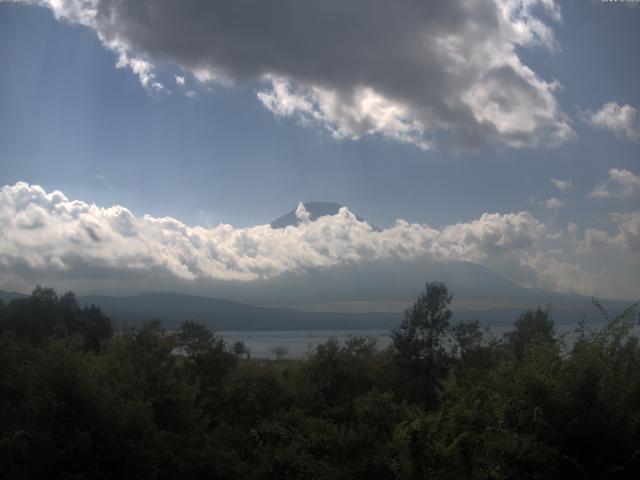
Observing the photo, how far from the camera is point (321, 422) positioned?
67.8 feet

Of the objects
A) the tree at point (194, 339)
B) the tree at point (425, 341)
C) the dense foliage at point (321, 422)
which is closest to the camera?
the dense foliage at point (321, 422)

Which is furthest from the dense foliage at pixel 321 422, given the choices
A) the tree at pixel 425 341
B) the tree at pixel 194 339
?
the tree at pixel 425 341

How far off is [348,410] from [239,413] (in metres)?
5.65

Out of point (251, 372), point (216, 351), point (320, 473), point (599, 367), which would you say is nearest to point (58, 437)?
point (320, 473)

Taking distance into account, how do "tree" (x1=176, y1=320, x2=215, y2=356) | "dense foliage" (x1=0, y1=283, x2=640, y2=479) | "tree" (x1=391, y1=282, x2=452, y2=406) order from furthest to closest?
"tree" (x1=391, y1=282, x2=452, y2=406)
"tree" (x1=176, y1=320, x2=215, y2=356)
"dense foliage" (x1=0, y1=283, x2=640, y2=479)

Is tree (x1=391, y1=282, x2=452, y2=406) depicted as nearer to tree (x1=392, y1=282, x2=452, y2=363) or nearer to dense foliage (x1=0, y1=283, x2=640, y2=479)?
tree (x1=392, y1=282, x2=452, y2=363)

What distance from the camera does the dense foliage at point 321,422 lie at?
463 inches

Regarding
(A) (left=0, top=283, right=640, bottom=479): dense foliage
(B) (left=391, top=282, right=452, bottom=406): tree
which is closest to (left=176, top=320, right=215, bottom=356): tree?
(A) (left=0, top=283, right=640, bottom=479): dense foliage

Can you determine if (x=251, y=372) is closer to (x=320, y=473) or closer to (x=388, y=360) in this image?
(x=388, y=360)

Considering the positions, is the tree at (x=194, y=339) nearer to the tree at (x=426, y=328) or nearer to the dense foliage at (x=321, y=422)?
the dense foliage at (x=321, y=422)

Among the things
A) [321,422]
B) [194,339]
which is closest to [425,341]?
[194,339]

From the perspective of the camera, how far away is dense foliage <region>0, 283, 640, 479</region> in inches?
463

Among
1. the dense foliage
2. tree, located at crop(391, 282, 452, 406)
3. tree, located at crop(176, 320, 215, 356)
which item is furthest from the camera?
tree, located at crop(391, 282, 452, 406)

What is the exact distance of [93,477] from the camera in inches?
587
